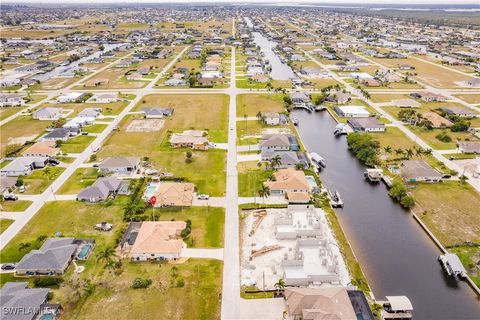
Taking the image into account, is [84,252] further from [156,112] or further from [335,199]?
[156,112]

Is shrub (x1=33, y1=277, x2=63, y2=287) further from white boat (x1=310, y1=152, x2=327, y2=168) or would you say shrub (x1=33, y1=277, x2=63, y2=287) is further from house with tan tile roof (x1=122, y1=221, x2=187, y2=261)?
white boat (x1=310, y1=152, x2=327, y2=168)

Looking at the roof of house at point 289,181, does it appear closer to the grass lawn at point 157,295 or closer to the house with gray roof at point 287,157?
the house with gray roof at point 287,157

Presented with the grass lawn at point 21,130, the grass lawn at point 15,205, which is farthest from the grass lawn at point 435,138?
the grass lawn at point 21,130

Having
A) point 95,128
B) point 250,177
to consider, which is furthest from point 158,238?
point 95,128

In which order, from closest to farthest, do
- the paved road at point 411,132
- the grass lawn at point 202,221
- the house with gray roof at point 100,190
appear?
the grass lawn at point 202,221 → the house with gray roof at point 100,190 → the paved road at point 411,132

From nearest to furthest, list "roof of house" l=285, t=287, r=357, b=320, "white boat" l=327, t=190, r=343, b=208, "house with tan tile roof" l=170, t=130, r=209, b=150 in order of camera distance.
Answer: "roof of house" l=285, t=287, r=357, b=320 → "white boat" l=327, t=190, r=343, b=208 → "house with tan tile roof" l=170, t=130, r=209, b=150

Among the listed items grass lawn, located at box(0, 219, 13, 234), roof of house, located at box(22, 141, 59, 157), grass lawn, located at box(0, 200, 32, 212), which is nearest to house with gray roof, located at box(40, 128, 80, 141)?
roof of house, located at box(22, 141, 59, 157)
